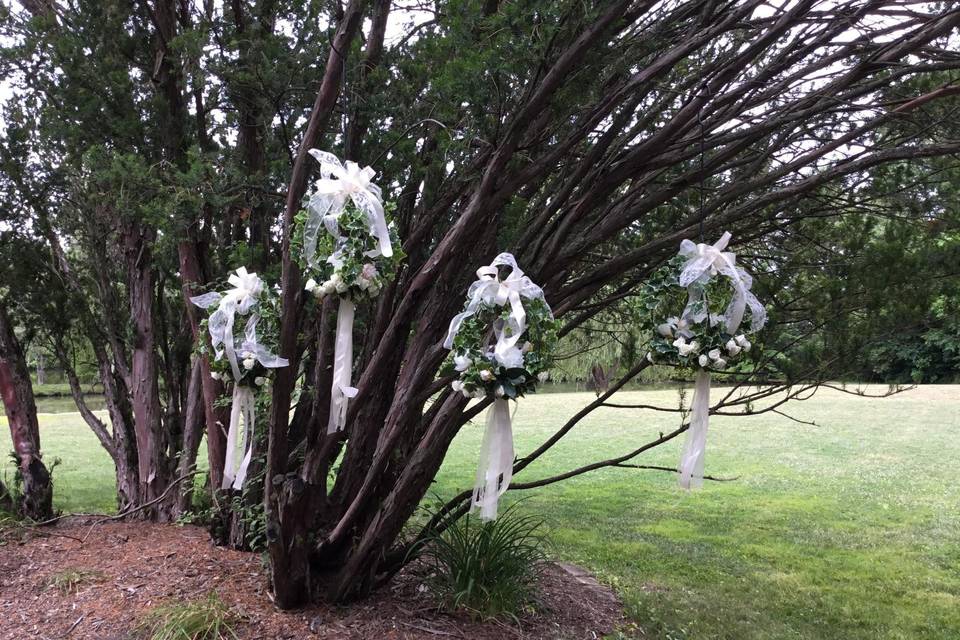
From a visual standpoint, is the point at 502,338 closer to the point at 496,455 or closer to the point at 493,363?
the point at 493,363

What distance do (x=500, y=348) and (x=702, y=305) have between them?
90 cm

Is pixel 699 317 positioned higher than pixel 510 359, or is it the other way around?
pixel 699 317

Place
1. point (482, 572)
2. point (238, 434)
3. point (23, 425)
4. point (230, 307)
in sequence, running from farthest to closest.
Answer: point (23, 425) → point (482, 572) → point (238, 434) → point (230, 307)

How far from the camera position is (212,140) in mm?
5117

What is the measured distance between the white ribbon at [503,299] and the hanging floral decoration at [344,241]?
0.35m

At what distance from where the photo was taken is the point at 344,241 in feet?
8.23

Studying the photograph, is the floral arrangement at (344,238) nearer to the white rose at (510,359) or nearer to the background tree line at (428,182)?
the background tree line at (428,182)

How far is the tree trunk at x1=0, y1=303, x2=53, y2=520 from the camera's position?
16.9 ft

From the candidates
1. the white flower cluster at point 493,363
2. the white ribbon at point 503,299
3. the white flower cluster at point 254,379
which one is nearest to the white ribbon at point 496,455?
the white flower cluster at point 493,363

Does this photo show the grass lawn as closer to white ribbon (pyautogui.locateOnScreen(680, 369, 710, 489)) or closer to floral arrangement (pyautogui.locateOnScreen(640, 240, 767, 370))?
white ribbon (pyautogui.locateOnScreen(680, 369, 710, 489))

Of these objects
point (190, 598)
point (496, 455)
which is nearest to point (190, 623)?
point (190, 598)

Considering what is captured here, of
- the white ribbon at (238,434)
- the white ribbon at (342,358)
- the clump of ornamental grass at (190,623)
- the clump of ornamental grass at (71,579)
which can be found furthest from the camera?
the clump of ornamental grass at (71,579)

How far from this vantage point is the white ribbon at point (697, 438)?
2.85m

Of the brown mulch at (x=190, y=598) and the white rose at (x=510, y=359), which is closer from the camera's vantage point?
the white rose at (x=510, y=359)
